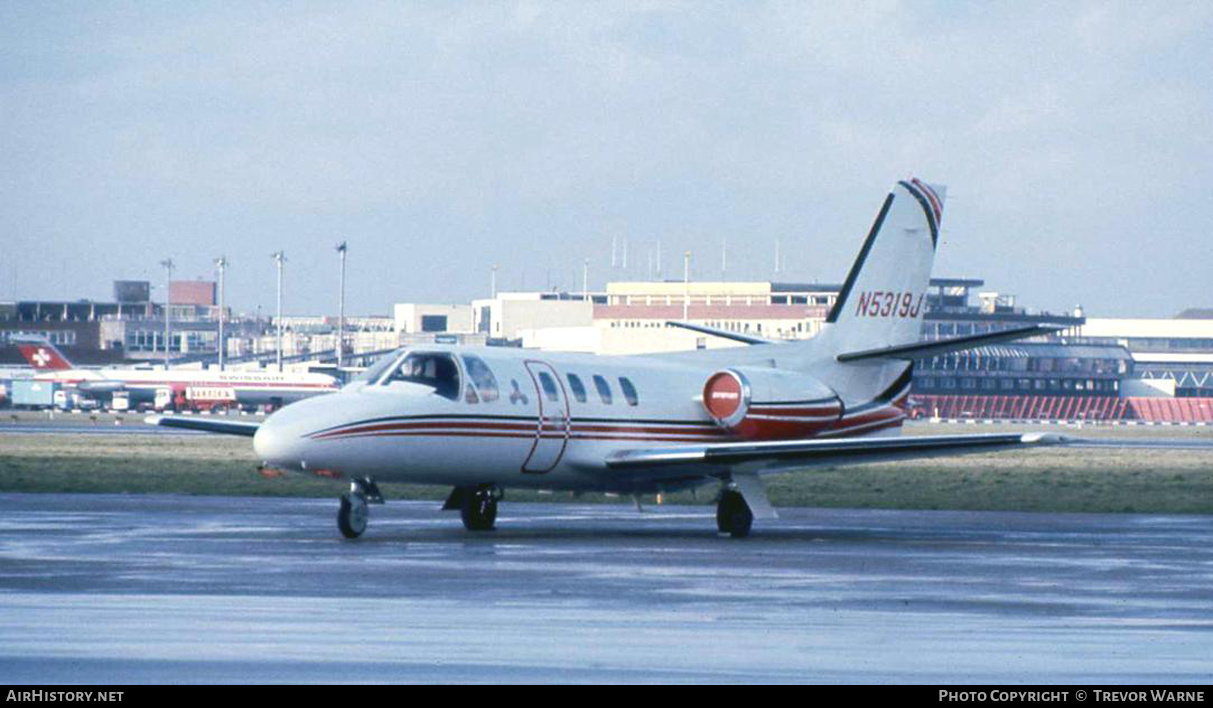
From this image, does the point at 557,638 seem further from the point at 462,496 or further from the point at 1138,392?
the point at 1138,392

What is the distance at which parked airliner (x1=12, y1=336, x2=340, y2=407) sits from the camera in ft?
448

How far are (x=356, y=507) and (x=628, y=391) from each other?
528 cm

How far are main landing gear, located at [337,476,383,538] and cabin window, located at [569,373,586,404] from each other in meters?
3.77

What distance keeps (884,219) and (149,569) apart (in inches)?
636

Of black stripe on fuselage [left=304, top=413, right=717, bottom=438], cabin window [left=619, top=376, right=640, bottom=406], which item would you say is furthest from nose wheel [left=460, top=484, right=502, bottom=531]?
cabin window [left=619, top=376, right=640, bottom=406]

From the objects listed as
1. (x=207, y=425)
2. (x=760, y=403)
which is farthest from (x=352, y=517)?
(x=760, y=403)

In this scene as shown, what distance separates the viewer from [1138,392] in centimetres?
16825

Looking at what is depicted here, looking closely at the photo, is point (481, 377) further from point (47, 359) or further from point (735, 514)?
point (47, 359)

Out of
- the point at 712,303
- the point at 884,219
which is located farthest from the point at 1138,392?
the point at 884,219

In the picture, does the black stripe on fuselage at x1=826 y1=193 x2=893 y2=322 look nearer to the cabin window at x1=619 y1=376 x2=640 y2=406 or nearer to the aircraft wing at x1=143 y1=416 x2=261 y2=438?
the cabin window at x1=619 y1=376 x2=640 y2=406

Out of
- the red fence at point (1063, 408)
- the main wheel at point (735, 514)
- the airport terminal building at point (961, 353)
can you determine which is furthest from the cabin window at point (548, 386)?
the red fence at point (1063, 408)

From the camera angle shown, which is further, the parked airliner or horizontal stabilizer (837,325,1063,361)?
the parked airliner

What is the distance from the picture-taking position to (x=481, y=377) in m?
26.0
